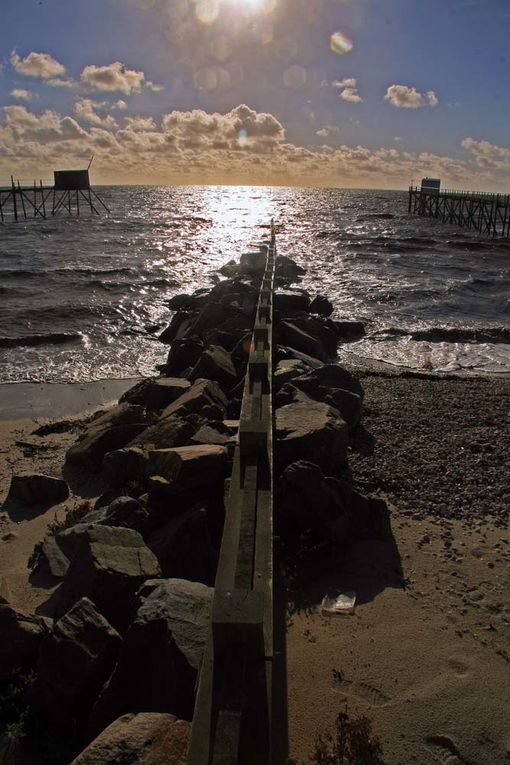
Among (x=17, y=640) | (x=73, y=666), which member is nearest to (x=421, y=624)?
(x=73, y=666)

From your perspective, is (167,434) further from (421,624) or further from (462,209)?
(462,209)

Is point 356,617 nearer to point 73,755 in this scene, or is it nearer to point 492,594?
point 492,594

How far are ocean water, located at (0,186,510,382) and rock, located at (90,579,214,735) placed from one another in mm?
9334

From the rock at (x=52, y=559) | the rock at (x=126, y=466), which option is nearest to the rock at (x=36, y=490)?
the rock at (x=126, y=466)

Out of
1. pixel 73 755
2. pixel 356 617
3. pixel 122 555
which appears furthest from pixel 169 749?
pixel 356 617

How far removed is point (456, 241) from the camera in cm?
4472

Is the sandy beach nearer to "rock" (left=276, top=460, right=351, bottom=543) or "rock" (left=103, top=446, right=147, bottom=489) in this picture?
"rock" (left=276, top=460, right=351, bottom=543)

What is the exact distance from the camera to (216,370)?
8.77 meters

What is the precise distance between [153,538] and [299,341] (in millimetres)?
7453

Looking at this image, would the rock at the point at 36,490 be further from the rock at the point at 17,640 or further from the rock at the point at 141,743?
the rock at the point at 141,743

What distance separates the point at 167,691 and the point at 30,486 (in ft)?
12.6

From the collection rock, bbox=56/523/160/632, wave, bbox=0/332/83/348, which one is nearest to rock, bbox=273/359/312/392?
rock, bbox=56/523/160/632

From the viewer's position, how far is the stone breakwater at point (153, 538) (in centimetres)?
315

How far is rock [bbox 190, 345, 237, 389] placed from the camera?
872 cm
